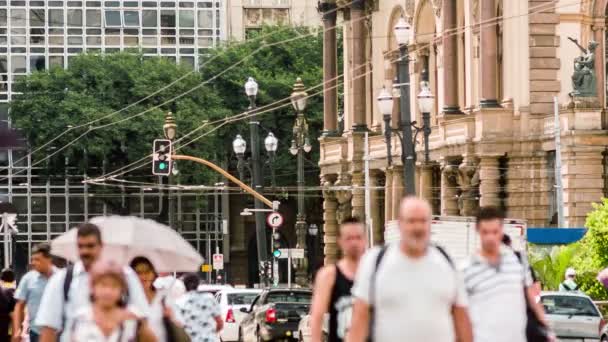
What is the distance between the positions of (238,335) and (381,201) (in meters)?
28.5

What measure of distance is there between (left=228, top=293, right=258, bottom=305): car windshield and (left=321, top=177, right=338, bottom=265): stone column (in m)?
28.4

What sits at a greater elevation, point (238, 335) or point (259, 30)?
point (259, 30)

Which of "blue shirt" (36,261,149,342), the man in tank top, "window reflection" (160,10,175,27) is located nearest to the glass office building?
"window reflection" (160,10,175,27)

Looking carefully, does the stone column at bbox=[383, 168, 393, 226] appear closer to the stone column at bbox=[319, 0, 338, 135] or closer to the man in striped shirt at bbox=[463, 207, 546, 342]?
the stone column at bbox=[319, 0, 338, 135]

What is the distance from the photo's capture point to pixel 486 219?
15883mm

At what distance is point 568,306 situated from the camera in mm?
35969

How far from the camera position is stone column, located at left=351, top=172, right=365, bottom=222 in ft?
242

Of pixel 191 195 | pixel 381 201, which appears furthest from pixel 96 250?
pixel 191 195

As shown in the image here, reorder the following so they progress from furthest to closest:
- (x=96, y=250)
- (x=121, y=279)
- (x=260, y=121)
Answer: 1. (x=260, y=121)
2. (x=96, y=250)
3. (x=121, y=279)

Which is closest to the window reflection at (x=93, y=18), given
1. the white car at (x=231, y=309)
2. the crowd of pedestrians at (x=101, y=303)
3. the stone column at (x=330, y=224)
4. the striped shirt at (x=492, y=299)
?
the stone column at (x=330, y=224)

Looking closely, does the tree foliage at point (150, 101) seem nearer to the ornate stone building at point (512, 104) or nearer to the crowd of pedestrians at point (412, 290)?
the ornate stone building at point (512, 104)

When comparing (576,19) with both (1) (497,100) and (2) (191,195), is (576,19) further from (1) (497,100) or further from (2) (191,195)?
(2) (191,195)

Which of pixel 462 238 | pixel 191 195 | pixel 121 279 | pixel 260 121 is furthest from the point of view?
pixel 191 195

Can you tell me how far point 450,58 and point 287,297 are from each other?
21898 millimetres
